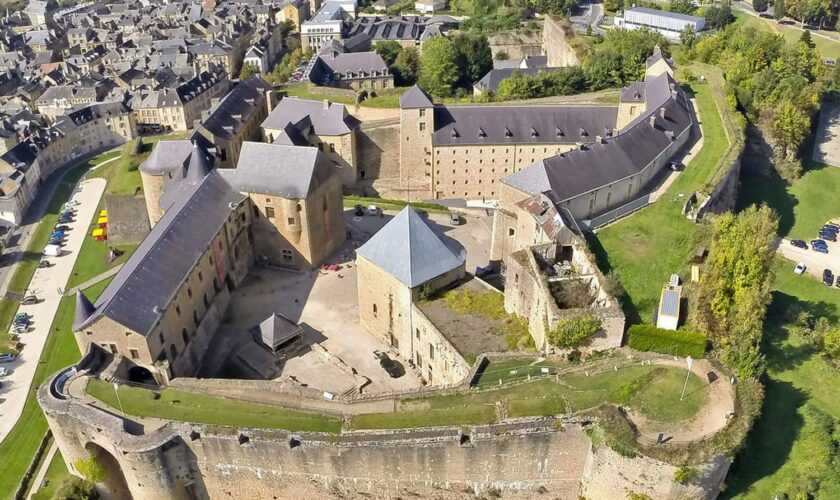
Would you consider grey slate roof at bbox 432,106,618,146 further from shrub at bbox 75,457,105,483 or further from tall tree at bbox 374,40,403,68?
shrub at bbox 75,457,105,483

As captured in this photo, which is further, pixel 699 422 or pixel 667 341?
pixel 667 341

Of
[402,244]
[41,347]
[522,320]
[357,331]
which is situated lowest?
[41,347]

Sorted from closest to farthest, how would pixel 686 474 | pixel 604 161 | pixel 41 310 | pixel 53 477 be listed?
pixel 686 474, pixel 53 477, pixel 604 161, pixel 41 310

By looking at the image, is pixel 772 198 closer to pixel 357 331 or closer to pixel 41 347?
pixel 357 331

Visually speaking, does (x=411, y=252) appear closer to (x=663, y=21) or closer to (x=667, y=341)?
(x=667, y=341)

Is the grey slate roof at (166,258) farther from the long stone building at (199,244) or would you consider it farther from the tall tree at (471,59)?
the tall tree at (471,59)

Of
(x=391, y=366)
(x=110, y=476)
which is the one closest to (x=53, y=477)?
(x=110, y=476)

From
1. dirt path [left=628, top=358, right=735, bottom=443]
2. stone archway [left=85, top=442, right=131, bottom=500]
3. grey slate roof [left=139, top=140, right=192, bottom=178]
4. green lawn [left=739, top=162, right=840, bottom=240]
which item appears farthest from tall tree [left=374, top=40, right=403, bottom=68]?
dirt path [left=628, top=358, right=735, bottom=443]

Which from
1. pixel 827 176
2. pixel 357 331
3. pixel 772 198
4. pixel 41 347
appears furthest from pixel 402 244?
pixel 827 176
